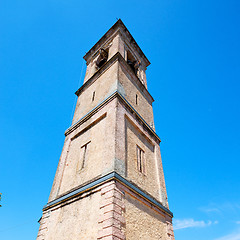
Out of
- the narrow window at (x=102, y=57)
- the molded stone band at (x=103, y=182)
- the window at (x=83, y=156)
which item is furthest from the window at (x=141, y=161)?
the narrow window at (x=102, y=57)

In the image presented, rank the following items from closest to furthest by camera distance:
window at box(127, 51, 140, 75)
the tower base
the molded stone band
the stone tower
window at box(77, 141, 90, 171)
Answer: the tower base → the stone tower → the molded stone band → window at box(77, 141, 90, 171) → window at box(127, 51, 140, 75)

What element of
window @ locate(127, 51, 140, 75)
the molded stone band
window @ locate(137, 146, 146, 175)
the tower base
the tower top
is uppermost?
the tower top

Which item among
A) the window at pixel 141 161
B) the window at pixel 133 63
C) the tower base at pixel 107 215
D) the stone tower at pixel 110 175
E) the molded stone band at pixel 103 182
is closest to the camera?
the tower base at pixel 107 215

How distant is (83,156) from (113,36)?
1054 centimetres

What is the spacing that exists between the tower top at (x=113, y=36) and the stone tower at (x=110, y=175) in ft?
15.3

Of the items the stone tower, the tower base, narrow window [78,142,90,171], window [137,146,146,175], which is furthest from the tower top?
the tower base

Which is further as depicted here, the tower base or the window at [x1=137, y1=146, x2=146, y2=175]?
the window at [x1=137, y1=146, x2=146, y2=175]

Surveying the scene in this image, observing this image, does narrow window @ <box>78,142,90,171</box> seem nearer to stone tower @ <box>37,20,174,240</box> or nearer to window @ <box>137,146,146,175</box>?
stone tower @ <box>37,20,174,240</box>

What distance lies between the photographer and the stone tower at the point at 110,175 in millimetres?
5754

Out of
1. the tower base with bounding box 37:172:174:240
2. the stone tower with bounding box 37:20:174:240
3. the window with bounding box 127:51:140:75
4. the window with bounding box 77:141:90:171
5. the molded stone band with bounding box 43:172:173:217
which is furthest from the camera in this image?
the window with bounding box 127:51:140:75

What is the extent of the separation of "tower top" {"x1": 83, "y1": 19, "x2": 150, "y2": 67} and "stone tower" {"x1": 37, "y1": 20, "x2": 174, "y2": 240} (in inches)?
183

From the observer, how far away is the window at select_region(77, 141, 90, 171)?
26.4 ft

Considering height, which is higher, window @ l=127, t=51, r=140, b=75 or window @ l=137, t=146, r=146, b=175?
window @ l=127, t=51, r=140, b=75

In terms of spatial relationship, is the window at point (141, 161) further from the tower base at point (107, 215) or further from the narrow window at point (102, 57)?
the narrow window at point (102, 57)
